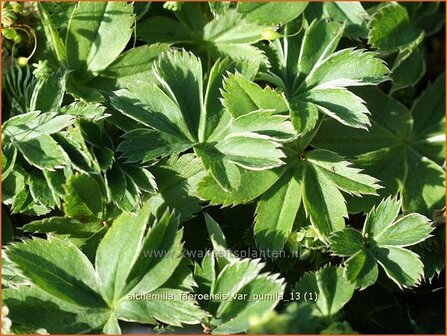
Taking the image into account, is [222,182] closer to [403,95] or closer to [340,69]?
[340,69]

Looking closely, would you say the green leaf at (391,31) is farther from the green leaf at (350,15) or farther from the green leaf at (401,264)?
the green leaf at (401,264)

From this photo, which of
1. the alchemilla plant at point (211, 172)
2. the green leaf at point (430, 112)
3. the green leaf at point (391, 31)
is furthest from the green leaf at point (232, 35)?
the green leaf at point (430, 112)

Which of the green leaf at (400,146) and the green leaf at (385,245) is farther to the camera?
the green leaf at (400,146)

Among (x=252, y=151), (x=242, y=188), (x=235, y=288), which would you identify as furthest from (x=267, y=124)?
(x=235, y=288)

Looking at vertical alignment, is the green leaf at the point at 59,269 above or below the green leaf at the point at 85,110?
below

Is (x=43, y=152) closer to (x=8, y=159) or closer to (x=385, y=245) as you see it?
(x=8, y=159)

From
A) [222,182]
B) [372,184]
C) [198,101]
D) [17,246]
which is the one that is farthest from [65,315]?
[372,184]

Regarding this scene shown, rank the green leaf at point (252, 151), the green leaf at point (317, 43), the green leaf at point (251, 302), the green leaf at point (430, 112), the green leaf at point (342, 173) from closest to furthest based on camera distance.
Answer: the green leaf at point (251, 302)
the green leaf at point (252, 151)
the green leaf at point (342, 173)
the green leaf at point (317, 43)
the green leaf at point (430, 112)
